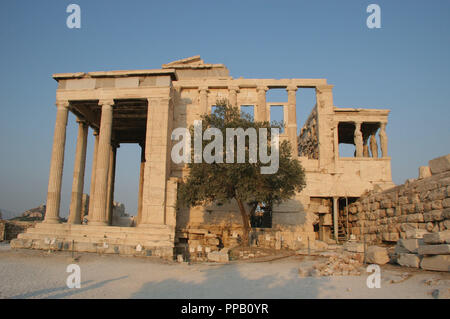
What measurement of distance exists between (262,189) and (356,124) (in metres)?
11.7

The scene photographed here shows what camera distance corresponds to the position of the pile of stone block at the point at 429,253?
8.94 m

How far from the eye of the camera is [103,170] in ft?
62.6

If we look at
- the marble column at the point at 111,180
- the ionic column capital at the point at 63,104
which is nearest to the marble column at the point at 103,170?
the ionic column capital at the point at 63,104

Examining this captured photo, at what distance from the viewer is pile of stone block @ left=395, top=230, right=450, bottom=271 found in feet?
29.3

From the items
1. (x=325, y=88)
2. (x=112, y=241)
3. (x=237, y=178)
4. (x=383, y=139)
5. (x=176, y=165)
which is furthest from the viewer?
(x=383, y=139)

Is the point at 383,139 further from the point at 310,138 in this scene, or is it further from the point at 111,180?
the point at 111,180

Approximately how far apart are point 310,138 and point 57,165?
1708 centimetres

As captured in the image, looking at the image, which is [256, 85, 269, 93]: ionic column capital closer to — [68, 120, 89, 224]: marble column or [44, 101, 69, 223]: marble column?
[68, 120, 89, 224]: marble column

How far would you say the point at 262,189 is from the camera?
16.1 m

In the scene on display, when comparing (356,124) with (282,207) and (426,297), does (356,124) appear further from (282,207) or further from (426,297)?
(426,297)

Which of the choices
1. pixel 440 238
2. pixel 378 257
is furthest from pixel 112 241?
pixel 440 238

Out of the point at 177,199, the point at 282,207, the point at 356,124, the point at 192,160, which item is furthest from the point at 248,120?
the point at 356,124

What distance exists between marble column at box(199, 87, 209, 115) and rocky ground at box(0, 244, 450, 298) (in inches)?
467
